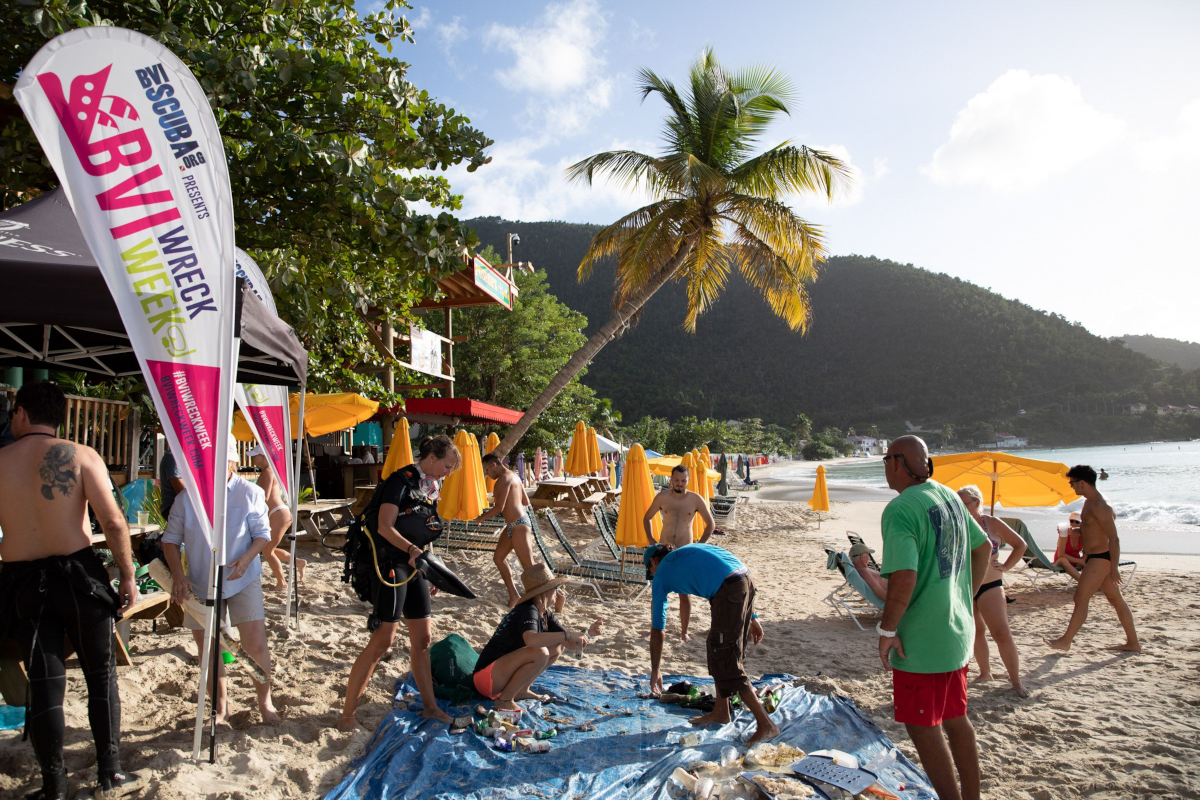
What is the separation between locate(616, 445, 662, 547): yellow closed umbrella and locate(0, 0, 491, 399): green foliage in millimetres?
3337

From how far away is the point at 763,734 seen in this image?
11.4 feet

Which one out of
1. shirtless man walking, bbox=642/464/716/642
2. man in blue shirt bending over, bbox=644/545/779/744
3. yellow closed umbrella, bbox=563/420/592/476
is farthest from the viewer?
yellow closed umbrella, bbox=563/420/592/476

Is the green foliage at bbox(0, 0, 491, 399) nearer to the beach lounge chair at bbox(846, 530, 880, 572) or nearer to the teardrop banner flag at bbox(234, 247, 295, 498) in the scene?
the teardrop banner flag at bbox(234, 247, 295, 498)

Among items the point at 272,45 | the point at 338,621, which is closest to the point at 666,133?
the point at 272,45

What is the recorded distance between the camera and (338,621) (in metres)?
5.43

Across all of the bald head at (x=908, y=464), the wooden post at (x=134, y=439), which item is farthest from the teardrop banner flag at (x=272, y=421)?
the bald head at (x=908, y=464)

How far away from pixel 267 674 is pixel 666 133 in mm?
10636

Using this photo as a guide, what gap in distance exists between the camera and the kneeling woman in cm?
342

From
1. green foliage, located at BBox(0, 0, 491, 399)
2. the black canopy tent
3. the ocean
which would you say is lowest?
the ocean

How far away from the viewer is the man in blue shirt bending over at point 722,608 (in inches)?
140

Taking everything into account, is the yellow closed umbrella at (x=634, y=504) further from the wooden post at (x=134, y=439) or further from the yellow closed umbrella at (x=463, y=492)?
the wooden post at (x=134, y=439)

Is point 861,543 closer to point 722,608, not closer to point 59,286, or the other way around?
point 722,608

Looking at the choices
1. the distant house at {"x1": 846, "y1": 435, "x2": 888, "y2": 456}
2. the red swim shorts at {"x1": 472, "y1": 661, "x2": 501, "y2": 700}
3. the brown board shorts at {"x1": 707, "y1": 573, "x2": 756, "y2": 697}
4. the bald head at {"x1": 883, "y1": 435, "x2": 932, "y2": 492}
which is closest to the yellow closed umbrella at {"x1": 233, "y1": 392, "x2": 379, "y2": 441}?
the red swim shorts at {"x1": 472, "y1": 661, "x2": 501, "y2": 700}

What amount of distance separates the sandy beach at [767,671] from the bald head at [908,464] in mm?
1657
